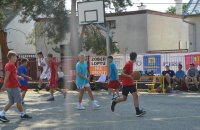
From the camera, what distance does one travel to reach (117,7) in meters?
27.8

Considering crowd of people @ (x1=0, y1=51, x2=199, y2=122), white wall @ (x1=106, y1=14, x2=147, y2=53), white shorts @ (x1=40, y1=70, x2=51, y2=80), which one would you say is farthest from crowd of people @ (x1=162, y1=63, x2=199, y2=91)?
white wall @ (x1=106, y1=14, x2=147, y2=53)

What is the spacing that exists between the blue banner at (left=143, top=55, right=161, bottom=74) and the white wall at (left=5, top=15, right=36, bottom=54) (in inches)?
926

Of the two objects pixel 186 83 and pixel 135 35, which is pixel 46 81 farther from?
pixel 135 35

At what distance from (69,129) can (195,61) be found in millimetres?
13386

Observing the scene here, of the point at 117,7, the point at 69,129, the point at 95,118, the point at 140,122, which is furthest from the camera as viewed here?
the point at 117,7

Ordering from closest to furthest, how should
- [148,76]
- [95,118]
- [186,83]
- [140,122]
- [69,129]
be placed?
[69,129] < [140,122] < [95,118] < [186,83] < [148,76]

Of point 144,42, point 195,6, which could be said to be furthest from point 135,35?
point 195,6

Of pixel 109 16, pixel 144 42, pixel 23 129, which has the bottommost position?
pixel 23 129

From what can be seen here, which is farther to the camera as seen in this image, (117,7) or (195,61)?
(117,7)

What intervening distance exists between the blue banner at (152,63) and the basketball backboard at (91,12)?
357 cm

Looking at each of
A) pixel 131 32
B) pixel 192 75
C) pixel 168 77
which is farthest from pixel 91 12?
pixel 131 32

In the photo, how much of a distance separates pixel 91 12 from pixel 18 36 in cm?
2507

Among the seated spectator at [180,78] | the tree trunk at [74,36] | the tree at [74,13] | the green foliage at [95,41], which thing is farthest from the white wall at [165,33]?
the seated spectator at [180,78]

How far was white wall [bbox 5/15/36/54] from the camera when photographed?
44.4 metres
